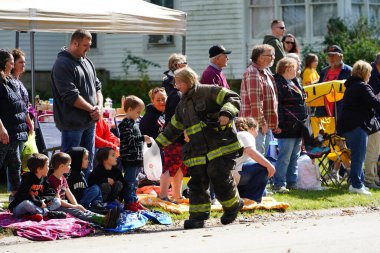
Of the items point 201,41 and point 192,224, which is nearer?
point 192,224

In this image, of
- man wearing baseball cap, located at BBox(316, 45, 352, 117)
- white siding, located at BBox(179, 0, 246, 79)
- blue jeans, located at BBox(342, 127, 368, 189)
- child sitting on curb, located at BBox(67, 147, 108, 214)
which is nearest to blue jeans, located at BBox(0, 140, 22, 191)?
child sitting on curb, located at BBox(67, 147, 108, 214)

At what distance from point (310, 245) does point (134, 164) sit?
3218mm

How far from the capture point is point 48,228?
9969mm

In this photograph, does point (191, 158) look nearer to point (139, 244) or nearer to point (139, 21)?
point (139, 244)

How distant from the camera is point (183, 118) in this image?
1080 centimetres

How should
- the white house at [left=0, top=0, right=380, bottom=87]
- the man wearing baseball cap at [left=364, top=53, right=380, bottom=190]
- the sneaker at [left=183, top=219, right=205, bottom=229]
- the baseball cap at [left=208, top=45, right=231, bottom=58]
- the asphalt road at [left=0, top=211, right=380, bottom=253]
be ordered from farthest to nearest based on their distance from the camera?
the white house at [left=0, top=0, right=380, bottom=87] → the man wearing baseball cap at [left=364, top=53, right=380, bottom=190] → the baseball cap at [left=208, top=45, right=231, bottom=58] → the sneaker at [left=183, top=219, right=205, bottom=229] → the asphalt road at [left=0, top=211, right=380, bottom=253]

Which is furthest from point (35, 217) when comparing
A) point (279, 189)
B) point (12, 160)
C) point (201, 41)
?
point (201, 41)

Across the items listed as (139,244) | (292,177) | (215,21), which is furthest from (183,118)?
(215,21)

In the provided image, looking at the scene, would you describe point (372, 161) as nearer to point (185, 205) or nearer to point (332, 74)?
point (332, 74)

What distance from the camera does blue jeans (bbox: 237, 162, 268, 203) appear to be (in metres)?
12.2

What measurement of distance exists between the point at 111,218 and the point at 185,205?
188cm

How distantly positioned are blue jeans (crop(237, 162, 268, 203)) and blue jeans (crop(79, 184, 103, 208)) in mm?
2019

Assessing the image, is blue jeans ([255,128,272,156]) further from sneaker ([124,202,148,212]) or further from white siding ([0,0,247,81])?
white siding ([0,0,247,81])

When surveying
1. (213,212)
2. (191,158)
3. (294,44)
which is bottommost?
(213,212)
